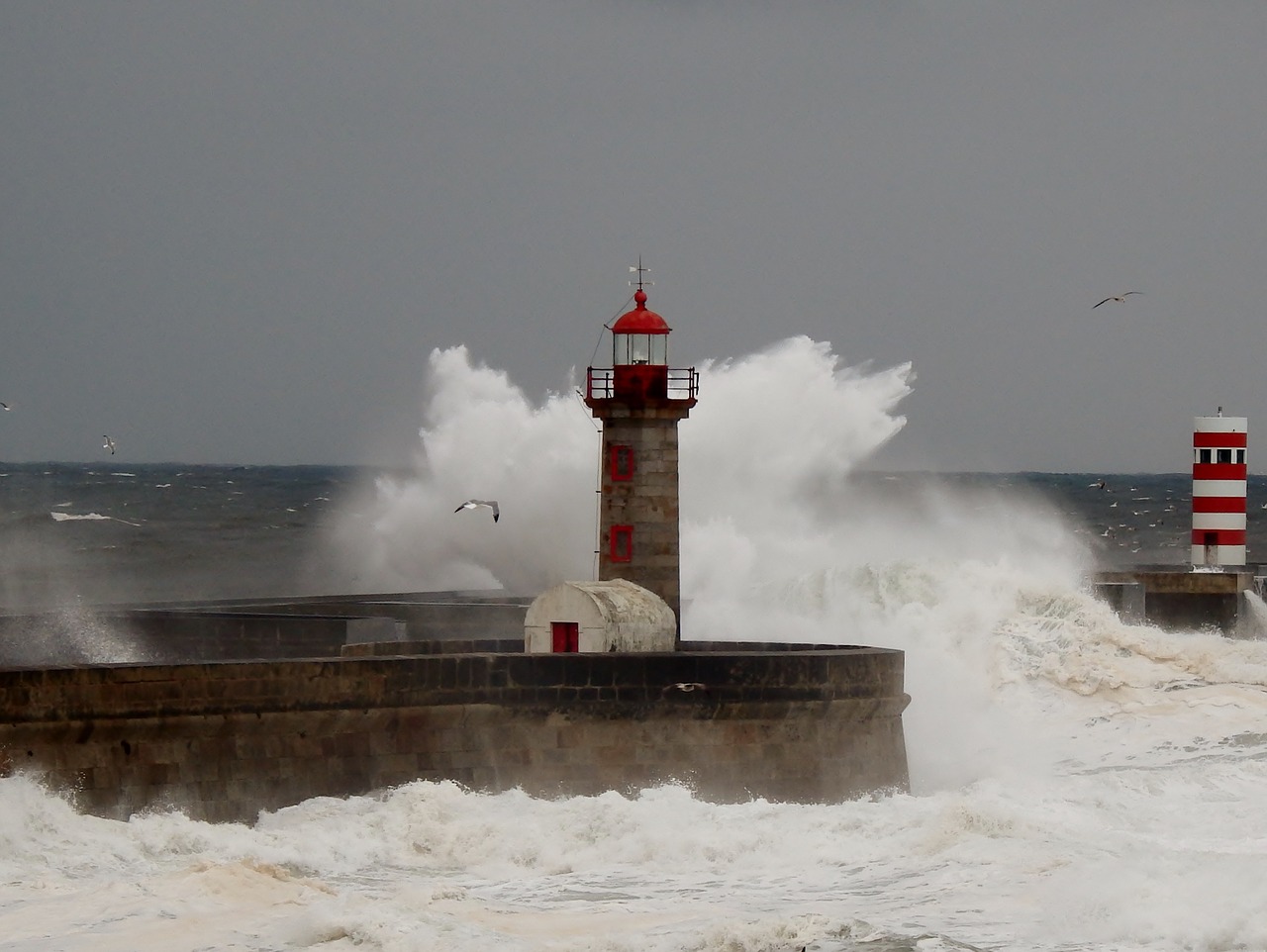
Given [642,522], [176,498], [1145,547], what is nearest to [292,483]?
[176,498]

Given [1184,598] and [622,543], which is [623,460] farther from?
[1184,598]

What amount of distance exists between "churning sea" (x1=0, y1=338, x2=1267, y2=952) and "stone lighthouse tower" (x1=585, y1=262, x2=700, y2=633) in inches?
77.9

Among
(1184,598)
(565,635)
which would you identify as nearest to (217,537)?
(1184,598)

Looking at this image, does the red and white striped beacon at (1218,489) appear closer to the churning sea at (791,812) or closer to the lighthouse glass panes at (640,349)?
the churning sea at (791,812)

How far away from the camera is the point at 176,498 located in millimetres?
65375

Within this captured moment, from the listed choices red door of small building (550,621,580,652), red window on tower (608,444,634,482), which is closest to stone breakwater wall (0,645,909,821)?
red door of small building (550,621,580,652)

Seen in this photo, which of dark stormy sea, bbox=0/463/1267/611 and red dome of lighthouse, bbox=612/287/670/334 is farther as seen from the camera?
dark stormy sea, bbox=0/463/1267/611

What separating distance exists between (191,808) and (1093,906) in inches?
188

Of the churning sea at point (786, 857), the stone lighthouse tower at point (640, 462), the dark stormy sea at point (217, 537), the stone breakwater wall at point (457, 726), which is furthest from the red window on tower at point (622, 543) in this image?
the dark stormy sea at point (217, 537)

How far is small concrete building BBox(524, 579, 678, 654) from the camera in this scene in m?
13.4

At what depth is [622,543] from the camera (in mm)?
13938

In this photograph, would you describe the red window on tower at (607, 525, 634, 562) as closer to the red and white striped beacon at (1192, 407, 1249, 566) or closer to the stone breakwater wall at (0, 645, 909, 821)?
the stone breakwater wall at (0, 645, 909, 821)

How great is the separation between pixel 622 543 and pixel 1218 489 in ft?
27.7

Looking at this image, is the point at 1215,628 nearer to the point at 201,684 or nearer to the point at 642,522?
the point at 642,522
